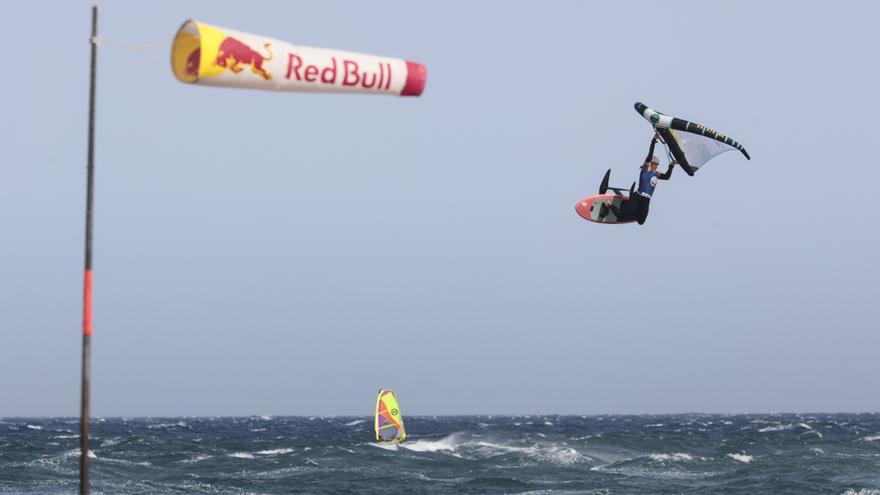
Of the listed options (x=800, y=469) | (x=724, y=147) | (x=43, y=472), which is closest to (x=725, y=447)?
(x=800, y=469)

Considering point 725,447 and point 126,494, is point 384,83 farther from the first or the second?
point 725,447

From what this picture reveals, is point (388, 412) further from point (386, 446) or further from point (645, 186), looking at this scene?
point (645, 186)

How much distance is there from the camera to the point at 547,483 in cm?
5975

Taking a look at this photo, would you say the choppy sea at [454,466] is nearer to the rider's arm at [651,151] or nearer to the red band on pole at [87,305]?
the rider's arm at [651,151]

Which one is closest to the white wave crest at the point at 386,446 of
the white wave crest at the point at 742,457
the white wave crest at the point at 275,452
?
the white wave crest at the point at 275,452

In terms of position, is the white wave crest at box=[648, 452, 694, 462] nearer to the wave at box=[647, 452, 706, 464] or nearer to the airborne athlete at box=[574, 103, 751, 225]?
the wave at box=[647, 452, 706, 464]

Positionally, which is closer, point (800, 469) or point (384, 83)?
point (384, 83)

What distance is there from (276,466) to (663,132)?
41179mm

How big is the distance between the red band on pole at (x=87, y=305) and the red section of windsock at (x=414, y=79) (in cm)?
497

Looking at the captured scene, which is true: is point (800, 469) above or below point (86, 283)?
below

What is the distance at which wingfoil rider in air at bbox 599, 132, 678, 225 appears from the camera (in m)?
34.0

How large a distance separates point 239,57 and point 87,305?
154 inches

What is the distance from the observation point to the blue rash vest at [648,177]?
3397 centimetres

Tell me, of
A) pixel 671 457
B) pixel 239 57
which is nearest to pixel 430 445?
pixel 671 457
